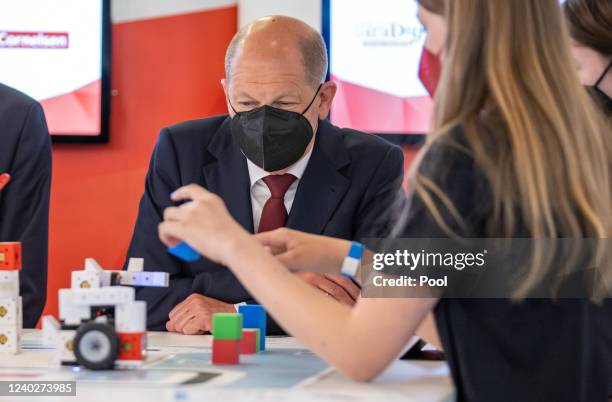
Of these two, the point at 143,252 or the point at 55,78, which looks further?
the point at 55,78

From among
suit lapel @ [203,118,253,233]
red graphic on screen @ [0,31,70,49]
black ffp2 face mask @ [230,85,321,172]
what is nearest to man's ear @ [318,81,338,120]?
black ffp2 face mask @ [230,85,321,172]

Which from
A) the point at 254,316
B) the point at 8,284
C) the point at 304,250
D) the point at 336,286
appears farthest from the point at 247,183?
the point at 8,284

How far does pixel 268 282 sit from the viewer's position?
53.1 inches

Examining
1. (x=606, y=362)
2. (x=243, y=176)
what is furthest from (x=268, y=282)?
(x=243, y=176)

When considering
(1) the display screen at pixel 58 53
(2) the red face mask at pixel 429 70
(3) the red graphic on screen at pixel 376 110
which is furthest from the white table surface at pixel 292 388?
(1) the display screen at pixel 58 53

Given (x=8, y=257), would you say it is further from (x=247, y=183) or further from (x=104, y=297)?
(x=247, y=183)

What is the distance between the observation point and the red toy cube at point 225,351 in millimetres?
1516

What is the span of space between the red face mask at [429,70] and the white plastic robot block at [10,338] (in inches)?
34.6

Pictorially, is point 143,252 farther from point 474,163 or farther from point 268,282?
point 474,163

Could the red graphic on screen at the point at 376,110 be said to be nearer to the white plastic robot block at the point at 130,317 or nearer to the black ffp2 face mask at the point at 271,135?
the black ffp2 face mask at the point at 271,135

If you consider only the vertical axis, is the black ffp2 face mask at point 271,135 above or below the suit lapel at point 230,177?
above

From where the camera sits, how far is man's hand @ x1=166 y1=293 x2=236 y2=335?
2.03 meters

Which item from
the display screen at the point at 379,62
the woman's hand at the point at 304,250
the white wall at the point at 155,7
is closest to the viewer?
the woman's hand at the point at 304,250

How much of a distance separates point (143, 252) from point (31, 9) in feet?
5.15
